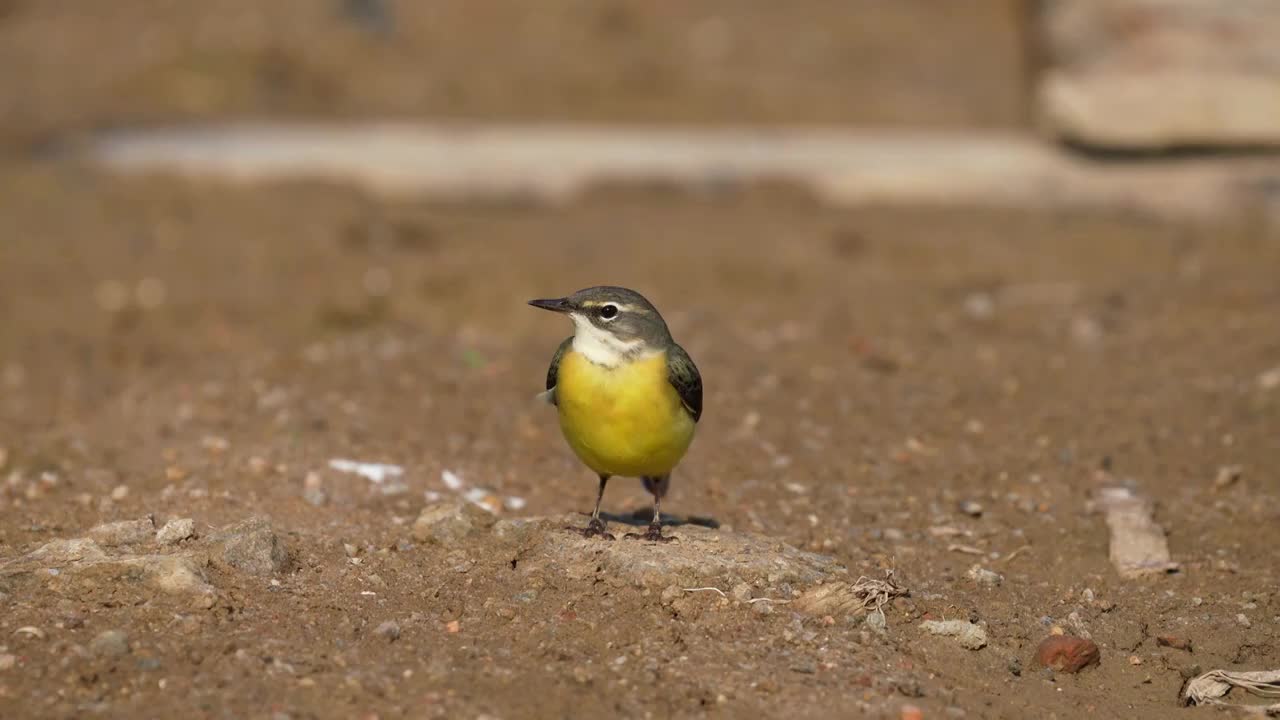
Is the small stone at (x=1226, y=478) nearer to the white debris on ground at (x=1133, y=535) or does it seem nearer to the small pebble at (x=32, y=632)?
the white debris on ground at (x=1133, y=535)

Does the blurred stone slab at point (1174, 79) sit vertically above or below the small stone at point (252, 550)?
above

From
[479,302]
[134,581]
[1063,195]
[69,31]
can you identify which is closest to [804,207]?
[1063,195]

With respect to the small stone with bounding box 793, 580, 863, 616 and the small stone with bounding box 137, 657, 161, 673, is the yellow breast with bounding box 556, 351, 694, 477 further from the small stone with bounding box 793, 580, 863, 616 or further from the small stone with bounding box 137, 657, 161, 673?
the small stone with bounding box 137, 657, 161, 673

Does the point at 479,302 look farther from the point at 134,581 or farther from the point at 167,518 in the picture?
the point at 134,581

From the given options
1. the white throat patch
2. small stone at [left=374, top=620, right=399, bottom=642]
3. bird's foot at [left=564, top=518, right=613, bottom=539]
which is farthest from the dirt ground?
the white throat patch

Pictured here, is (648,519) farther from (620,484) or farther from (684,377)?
(684,377)

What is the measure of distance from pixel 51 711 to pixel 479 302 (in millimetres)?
6272

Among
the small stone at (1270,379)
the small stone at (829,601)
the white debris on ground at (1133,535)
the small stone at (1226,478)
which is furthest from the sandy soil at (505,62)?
the small stone at (829,601)

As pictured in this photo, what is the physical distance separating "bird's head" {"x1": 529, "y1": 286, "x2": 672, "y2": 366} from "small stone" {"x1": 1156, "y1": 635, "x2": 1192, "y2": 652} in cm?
219

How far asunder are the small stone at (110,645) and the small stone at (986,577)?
3.35 meters

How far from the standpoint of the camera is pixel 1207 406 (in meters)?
8.52

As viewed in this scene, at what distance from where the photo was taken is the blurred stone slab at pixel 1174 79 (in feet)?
40.7

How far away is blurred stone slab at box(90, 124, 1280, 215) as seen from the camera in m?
12.8

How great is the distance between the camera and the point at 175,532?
5.90m
